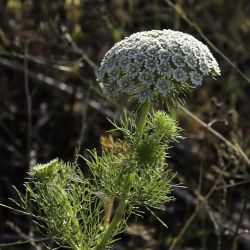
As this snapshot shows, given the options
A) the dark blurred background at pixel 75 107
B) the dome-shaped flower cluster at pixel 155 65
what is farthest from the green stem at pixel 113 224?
the dark blurred background at pixel 75 107

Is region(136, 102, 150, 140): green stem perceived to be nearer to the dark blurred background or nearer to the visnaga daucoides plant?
the visnaga daucoides plant

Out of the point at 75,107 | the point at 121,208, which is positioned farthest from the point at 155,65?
the point at 75,107

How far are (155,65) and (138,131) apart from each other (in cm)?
49

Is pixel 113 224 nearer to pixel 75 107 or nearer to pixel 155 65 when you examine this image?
pixel 155 65

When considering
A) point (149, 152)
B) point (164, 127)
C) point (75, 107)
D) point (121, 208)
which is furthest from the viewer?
point (75, 107)

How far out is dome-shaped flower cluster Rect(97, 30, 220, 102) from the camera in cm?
282

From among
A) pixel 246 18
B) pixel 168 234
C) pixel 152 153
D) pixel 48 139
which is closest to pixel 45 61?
pixel 48 139

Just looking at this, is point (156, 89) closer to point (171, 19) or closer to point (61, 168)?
point (61, 168)

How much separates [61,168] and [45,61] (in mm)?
3372

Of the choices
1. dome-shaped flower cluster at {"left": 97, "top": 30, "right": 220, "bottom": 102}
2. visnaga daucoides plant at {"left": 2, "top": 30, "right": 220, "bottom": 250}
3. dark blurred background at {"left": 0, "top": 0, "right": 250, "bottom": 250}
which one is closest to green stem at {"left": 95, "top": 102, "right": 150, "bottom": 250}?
visnaga daucoides plant at {"left": 2, "top": 30, "right": 220, "bottom": 250}

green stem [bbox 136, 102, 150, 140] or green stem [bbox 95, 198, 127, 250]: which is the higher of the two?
green stem [bbox 136, 102, 150, 140]

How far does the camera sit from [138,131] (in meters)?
3.15

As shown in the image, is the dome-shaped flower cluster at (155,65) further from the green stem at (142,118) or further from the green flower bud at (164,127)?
the green flower bud at (164,127)

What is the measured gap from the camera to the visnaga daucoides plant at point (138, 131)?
2850 mm
